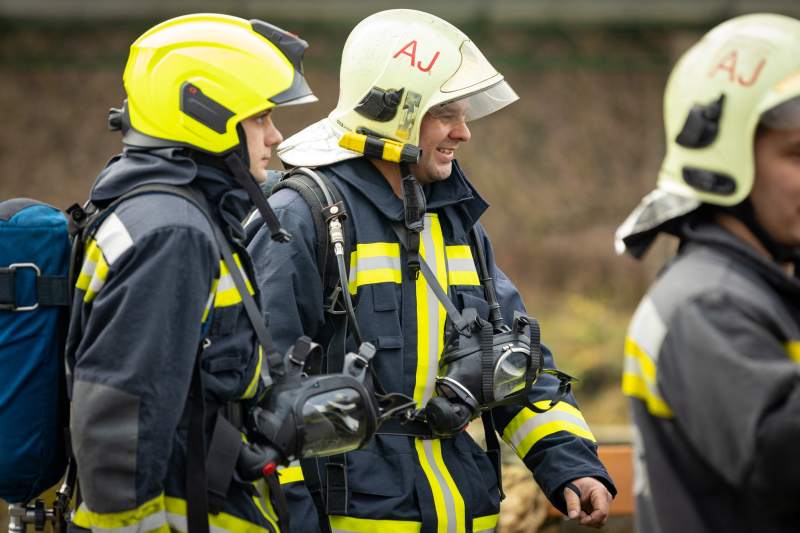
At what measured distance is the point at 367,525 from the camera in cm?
359

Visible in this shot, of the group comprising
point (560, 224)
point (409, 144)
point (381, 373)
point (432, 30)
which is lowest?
point (560, 224)

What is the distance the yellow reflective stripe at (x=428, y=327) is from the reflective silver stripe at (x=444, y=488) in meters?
0.13

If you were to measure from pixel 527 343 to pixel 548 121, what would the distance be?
6612mm

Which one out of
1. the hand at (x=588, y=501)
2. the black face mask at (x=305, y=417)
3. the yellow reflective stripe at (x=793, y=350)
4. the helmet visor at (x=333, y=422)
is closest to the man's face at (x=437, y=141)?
the black face mask at (x=305, y=417)

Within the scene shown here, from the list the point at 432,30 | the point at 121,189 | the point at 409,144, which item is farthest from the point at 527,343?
the point at 121,189

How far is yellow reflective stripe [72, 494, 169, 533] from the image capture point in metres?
2.94

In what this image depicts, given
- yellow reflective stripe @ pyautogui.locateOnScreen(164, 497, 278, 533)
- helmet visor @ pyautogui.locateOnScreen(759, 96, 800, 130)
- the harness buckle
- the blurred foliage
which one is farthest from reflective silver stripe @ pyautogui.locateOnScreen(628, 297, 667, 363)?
the blurred foliage

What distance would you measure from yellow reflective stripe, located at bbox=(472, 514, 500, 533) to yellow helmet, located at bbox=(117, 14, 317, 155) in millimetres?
1279

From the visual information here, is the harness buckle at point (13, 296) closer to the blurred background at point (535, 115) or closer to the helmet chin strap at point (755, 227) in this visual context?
the helmet chin strap at point (755, 227)

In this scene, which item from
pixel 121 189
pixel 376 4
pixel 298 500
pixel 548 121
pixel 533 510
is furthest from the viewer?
pixel 548 121

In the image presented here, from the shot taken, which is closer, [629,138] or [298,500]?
[298,500]

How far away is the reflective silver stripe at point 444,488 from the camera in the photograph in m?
3.64

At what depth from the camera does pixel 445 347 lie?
3762 mm

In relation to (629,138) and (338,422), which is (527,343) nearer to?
(338,422)
